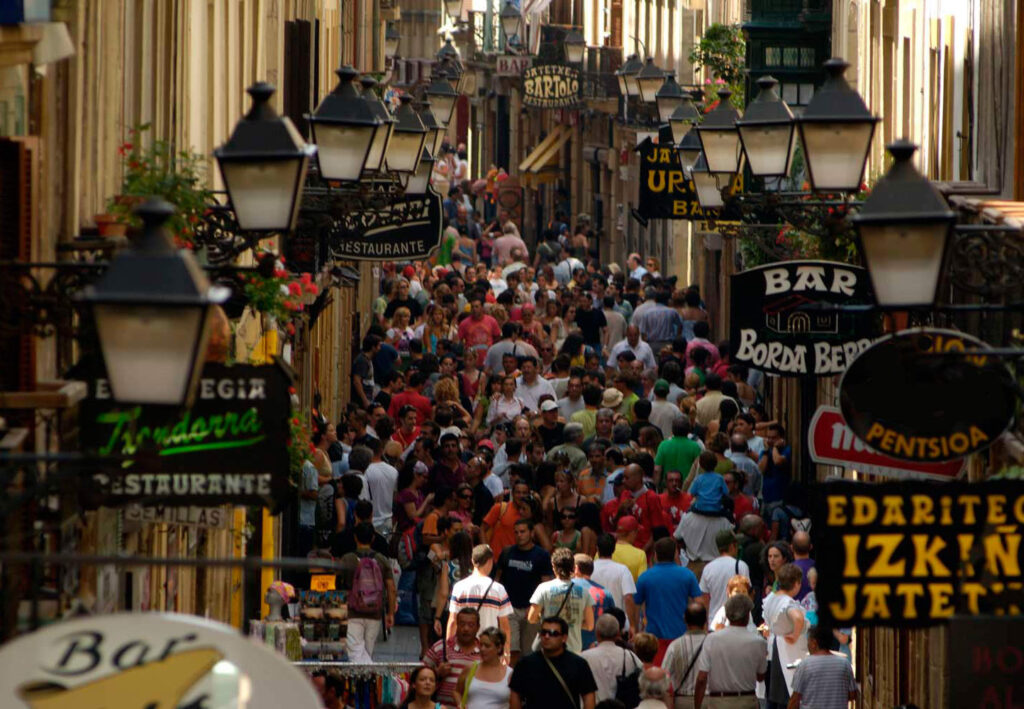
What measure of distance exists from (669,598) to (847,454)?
3371 millimetres

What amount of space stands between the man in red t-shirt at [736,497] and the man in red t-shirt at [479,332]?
27.6 ft

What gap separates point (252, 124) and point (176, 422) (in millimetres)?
1297

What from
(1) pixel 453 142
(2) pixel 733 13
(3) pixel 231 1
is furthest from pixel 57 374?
(1) pixel 453 142

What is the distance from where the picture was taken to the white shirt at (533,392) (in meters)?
21.6

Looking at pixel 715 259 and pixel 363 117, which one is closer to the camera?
pixel 363 117

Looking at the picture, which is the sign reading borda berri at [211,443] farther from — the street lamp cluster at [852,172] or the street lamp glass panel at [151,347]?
the street lamp cluster at [852,172]

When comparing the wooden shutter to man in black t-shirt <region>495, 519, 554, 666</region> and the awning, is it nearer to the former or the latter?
man in black t-shirt <region>495, 519, 554, 666</region>

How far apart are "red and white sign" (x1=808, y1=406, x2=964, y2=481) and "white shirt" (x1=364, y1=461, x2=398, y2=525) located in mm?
6569

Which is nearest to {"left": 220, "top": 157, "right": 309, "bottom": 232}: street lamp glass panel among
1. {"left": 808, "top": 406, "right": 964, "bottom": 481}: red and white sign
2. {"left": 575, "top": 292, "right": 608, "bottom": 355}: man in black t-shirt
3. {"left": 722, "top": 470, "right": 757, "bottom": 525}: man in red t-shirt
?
{"left": 808, "top": 406, "right": 964, "bottom": 481}: red and white sign

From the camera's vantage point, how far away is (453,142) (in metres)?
75.1

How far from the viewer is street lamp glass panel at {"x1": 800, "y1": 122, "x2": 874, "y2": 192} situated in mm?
10312

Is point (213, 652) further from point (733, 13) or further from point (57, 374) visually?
point (733, 13)

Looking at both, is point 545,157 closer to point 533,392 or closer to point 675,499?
point 533,392

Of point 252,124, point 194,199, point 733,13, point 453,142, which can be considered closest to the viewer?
point 252,124
